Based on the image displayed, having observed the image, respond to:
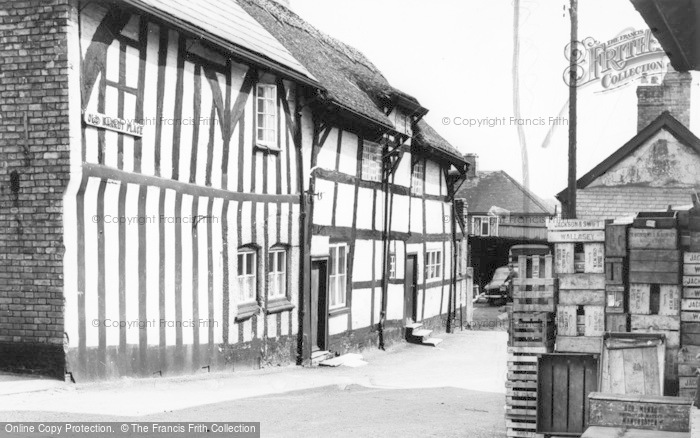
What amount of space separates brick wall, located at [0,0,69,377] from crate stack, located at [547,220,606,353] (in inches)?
220

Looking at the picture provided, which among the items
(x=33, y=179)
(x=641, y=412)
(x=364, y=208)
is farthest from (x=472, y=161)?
(x=641, y=412)

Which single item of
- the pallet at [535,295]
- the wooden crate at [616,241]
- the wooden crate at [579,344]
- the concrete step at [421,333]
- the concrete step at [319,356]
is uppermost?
the wooden crate at [616,241]

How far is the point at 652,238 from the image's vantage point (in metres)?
7.99

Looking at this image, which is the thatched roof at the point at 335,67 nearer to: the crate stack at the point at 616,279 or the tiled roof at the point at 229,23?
the tiled roof at the point at 229,23

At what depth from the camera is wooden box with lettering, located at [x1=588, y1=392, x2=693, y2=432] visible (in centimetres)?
599

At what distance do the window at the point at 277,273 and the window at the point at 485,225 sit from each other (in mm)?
30203

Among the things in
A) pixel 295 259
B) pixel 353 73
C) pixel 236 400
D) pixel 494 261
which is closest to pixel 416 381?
pixel 295 259

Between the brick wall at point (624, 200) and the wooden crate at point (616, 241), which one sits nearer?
Result: the wooden crate at point (616, 241)

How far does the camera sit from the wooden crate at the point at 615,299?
8.10 meters

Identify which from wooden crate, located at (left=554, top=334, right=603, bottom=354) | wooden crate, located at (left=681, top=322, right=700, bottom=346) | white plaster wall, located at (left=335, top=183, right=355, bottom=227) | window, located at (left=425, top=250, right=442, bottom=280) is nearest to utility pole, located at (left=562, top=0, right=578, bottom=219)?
white plaster wall, located at (left=335, top=183, right=355, bottom=227)

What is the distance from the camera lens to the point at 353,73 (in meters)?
20.7

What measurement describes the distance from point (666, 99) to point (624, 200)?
293 cm

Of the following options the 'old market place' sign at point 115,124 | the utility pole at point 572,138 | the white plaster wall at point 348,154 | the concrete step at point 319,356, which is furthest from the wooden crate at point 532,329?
the white plaster wall at point 348,154

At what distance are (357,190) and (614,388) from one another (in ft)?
36.5
